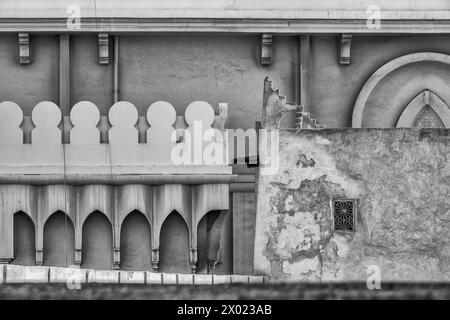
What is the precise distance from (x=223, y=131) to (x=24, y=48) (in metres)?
3.70

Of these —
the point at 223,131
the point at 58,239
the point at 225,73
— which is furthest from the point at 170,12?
the point at 58,239

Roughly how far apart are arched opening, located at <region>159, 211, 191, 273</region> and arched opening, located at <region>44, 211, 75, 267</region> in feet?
4.10

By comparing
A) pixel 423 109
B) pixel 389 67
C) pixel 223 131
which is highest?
pixel 389 67

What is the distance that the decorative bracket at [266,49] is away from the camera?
21125mm

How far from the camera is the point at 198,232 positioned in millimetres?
19016

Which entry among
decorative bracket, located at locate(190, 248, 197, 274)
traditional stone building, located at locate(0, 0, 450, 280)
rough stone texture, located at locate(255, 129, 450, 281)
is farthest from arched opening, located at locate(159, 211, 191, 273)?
rough stone texture, located at locate(255, 129, 450, 281)

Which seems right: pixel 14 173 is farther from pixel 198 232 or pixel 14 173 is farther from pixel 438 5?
pixel 438 5

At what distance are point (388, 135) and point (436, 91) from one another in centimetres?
497

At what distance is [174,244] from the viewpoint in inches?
753

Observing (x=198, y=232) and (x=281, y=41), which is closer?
(x=198, y=232)

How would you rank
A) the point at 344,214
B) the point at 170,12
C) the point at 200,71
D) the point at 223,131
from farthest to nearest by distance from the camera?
the point at 200,71
the point at 170,12
the point at 223,131
the point at 344,214

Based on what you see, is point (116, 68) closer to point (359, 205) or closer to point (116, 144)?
point (116, 144)
